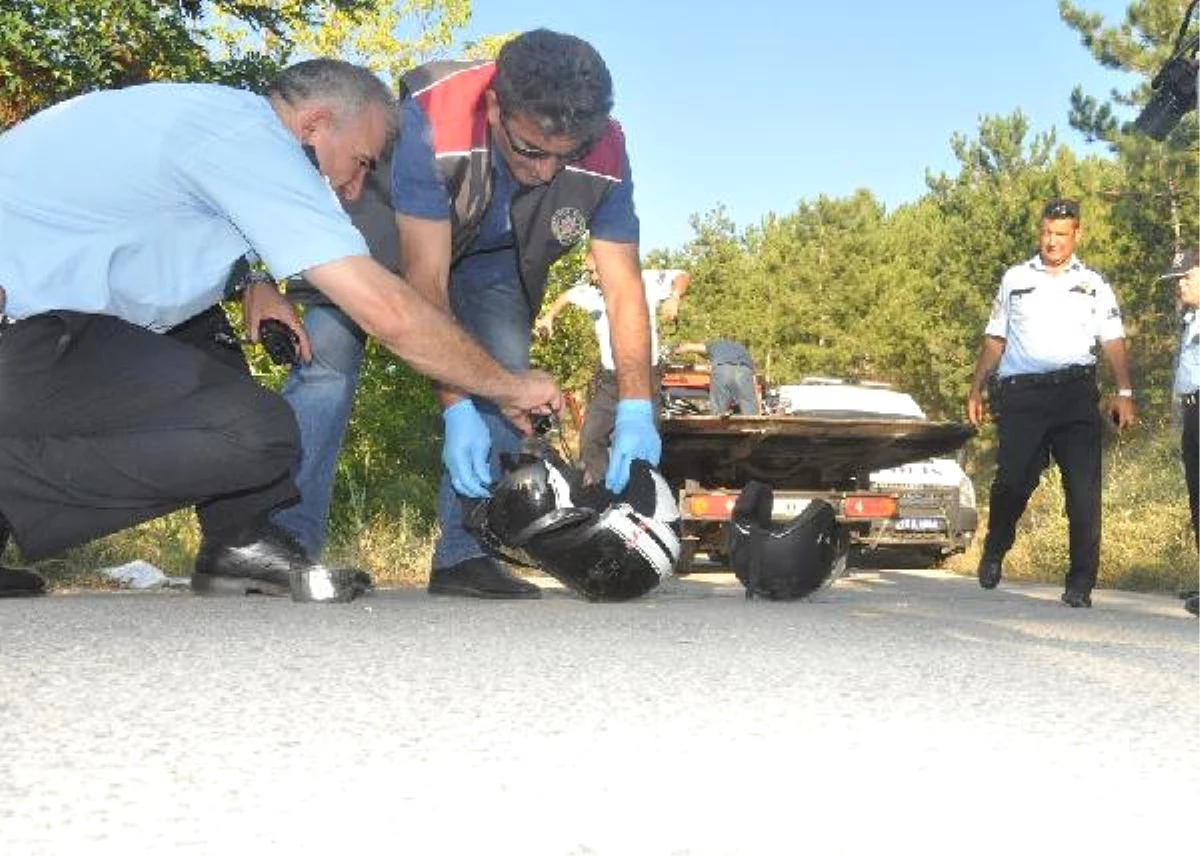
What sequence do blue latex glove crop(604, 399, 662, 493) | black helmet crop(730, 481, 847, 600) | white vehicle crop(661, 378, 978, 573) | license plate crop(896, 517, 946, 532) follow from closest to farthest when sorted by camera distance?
blue latex glove crop(604, 399, 662, 493)
black helmet crop(730, 481, 847, 600)
white vehicle crop(661, 378, 978, 573)
license plate crop(896, 517, 946, 532)

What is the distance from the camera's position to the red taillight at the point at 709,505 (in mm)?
10016

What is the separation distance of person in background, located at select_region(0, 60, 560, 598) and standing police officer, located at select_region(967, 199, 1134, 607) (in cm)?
359

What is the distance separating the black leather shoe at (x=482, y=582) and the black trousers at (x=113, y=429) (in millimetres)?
1063

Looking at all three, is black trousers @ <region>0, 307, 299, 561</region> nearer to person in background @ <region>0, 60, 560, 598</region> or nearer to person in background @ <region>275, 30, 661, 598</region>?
person in background @ <region>0, 60, 560, 598</region>

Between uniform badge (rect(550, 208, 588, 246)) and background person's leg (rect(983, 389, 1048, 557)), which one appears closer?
uniform badge (rect(550, 208, 588, 246))

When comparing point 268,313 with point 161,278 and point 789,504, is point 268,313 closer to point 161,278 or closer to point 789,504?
point 161,278

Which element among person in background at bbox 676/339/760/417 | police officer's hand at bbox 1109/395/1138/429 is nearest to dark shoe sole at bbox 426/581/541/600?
police officer's hand at bbox 1109/395/1138/429

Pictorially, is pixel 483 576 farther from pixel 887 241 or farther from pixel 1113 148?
pixel 887 241

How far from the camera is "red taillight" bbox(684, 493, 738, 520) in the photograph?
1002 cm

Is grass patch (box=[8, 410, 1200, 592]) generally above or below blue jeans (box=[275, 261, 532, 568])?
below

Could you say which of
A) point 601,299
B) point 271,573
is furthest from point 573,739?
point 601,299

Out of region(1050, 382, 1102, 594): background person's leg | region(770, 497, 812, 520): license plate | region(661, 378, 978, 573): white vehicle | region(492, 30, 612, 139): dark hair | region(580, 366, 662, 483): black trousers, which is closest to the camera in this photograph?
region(492, 30, 612, 139): dark hair

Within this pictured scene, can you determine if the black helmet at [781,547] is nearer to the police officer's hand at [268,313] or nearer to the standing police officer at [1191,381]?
the police officer's hand at [268,313]

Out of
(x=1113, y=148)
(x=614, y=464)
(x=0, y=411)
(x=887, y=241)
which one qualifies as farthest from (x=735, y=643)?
(x=887, y=241)
